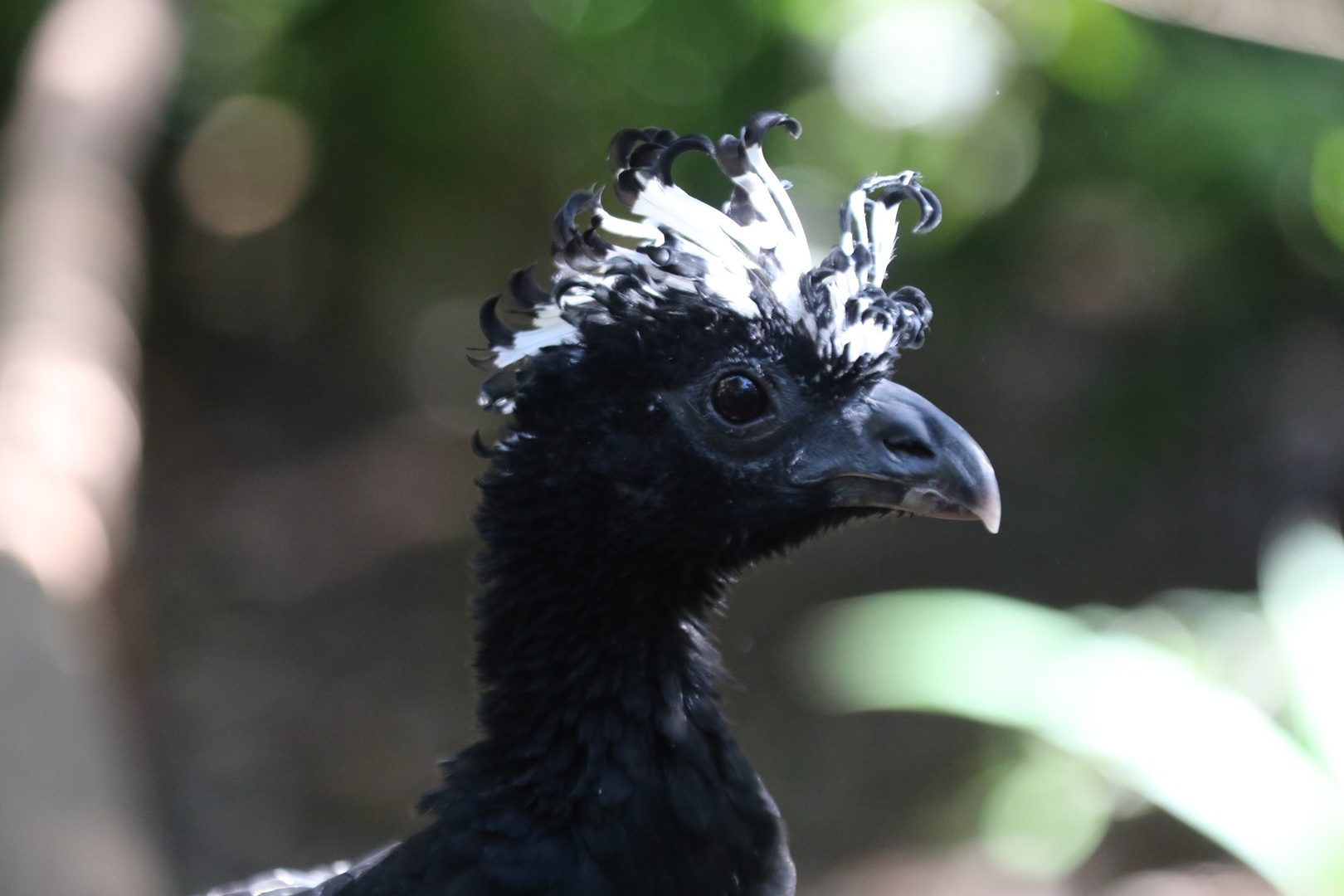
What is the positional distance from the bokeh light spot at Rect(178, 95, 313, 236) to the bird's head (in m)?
8.30

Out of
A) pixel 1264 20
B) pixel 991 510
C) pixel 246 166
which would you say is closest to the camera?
pixel 991 510

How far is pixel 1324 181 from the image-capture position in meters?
6.05

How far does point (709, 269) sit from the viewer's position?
2.71 m

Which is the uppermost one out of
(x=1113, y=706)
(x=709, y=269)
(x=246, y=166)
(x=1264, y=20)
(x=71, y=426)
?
(x=246, y=166)

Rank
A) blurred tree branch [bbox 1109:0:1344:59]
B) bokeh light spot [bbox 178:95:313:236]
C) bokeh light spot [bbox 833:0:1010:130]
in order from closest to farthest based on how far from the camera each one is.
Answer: bokeh light spot [bbox 833:0:1010:130] < blurred tree branch [bbox 1109:0:1344:59] < bokeh light spot [bbox 178:95:313:236]

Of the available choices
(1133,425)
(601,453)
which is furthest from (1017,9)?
(601,453)

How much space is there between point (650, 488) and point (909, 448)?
1.93ft

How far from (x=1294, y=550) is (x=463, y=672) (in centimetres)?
561

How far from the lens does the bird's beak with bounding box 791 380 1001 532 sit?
2.66 m

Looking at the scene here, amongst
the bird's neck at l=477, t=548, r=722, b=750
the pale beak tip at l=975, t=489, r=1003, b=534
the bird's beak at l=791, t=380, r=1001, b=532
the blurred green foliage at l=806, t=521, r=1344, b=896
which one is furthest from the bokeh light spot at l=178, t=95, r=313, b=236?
the pale beak tip at l=975, t=489, r=1003, b=534

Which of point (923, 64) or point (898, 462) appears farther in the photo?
point (923, 64)

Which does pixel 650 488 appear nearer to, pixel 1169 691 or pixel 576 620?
pixel 576 620

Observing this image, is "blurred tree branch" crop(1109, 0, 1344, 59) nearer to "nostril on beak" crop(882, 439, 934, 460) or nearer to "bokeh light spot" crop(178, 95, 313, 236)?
"nostril on beak" crop(882, 439, 934, 460)

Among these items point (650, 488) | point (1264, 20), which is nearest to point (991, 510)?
point (650, 488)
